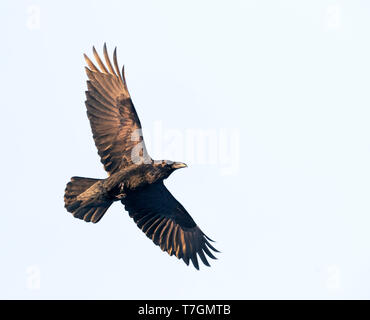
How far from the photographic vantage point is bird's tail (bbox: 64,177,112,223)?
730 inches

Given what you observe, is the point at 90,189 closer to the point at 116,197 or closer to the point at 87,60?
the point at 116,197

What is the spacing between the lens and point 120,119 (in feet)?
60.7

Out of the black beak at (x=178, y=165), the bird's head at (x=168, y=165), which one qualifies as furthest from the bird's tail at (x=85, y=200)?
the black beak at (x=178, y=165)

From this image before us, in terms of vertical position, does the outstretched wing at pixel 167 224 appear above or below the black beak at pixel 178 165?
below

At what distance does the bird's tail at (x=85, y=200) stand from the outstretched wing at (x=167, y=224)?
70cm

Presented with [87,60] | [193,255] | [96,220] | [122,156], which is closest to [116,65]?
[87,60]

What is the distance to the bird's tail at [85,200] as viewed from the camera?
18547mm

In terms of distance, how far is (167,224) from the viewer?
19750mm

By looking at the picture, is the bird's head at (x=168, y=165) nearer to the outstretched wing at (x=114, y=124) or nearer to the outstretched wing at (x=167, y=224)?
the outstretched wing at (x=114, y=124)

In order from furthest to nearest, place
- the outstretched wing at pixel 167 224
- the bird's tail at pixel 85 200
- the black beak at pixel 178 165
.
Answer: the outstretched wing at pixel 167 224
the bird's tail at pixel 85 200
the black beak at pixel 178 165

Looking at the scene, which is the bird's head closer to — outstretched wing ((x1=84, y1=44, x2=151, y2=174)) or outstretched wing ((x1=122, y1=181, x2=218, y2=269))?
outstretched wing ((x1=84, y1=44, x2=151, y2=174))

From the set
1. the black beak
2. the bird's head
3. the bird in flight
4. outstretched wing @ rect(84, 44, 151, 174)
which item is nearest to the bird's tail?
the bird in flight
